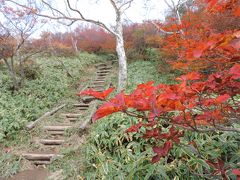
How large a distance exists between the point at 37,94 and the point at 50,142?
316 cm

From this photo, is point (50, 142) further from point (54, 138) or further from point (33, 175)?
point (33, 175)

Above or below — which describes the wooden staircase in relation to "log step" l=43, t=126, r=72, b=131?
below

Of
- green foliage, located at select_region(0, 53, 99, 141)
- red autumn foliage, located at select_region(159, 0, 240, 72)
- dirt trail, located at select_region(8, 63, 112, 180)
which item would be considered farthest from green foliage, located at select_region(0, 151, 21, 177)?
red autumn foliage, located at select_region(159, 0, 240, 72)

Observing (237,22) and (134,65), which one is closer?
(237,22)

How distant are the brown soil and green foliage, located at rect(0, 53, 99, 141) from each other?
136 cm

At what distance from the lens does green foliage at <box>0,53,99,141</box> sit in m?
5.76

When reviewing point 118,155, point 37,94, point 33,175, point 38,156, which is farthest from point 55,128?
point 118,155

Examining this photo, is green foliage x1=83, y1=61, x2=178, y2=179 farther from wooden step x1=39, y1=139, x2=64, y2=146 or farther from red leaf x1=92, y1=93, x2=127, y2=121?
red leaf x1=92, y1=93, x2=127, y2=121

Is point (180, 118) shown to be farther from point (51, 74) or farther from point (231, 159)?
point (51, 74)

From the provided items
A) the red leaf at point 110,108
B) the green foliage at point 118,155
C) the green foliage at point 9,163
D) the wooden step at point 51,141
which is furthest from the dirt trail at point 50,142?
the red leaf at point 110,108

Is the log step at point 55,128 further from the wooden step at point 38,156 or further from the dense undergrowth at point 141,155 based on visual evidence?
the dense undergrowth at point 141,155

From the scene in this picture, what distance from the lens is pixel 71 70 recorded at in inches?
428

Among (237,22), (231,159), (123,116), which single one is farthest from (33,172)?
(237,22)

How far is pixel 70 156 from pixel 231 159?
2.97 metres
